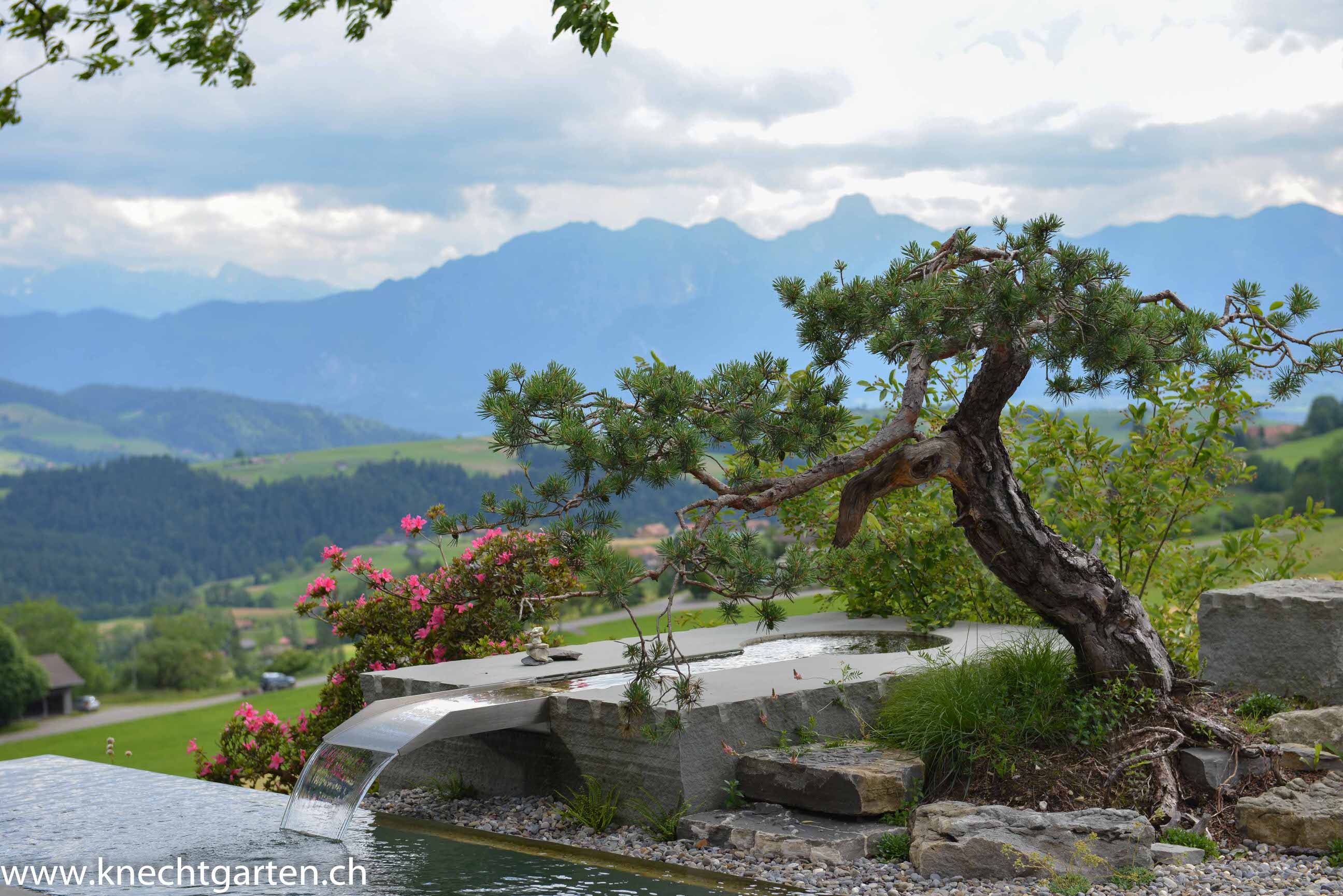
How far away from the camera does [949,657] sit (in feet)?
21.7

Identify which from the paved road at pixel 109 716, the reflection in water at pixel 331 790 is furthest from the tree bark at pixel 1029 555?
the paved road at pixel 109 716

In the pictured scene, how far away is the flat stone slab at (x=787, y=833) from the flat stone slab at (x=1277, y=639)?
289 centimetres

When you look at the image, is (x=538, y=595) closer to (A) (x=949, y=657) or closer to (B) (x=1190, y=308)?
(A) (x=949, y=657)

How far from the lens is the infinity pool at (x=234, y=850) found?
4.78 meters

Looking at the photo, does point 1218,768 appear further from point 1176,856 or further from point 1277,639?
point 1277,639

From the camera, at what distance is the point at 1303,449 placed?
57812mm

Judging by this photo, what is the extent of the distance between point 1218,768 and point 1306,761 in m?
0.46

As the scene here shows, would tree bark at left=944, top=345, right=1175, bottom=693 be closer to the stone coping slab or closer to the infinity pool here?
the stone coping slab

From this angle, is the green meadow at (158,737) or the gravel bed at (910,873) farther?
the green meadow at (158,737)

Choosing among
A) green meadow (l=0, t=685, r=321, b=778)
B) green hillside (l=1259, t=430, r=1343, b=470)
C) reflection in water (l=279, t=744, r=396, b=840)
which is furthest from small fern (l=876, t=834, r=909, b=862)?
green hillside (l=1259, t=430, r=1343, b=470)

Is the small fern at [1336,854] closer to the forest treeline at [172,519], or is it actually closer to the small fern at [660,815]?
the small fern at [660,815]

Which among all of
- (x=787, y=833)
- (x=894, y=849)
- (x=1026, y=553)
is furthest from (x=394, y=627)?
(x=1026, y=553)

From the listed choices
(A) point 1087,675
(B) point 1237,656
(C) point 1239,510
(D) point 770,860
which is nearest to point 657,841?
(D) point 770,860

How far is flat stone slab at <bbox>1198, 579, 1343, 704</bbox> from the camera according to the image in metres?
6.55
